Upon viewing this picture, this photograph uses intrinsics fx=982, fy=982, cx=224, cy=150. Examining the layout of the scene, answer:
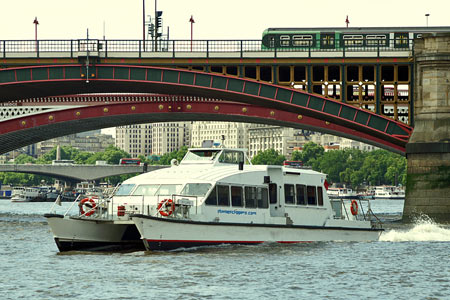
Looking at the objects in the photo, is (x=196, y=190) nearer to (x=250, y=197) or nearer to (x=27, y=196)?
(x=250, y=197)

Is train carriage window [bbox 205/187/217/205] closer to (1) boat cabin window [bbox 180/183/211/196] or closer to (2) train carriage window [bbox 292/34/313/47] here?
(1) boat cabin window [bbox 180/183/211/196]

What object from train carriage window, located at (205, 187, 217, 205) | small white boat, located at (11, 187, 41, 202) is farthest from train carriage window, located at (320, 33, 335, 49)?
small white boat, located at (11, 187, 41, 202)

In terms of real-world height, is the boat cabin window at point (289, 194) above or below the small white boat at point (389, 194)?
above

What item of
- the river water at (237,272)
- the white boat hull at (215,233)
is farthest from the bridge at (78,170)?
the white boat hull at (215,233)

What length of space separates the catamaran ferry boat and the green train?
24.1 m

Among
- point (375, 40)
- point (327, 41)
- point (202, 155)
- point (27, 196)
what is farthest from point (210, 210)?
point (27, 196)

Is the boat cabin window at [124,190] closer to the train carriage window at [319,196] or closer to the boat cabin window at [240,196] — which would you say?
the boat cabin window at [240,196]

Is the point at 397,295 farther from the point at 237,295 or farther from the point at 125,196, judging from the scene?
the point at 125,196

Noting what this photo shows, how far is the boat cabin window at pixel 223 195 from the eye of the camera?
1540 inches

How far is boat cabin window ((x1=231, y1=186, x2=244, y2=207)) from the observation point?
3972 cm

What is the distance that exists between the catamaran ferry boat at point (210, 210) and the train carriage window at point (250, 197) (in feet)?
0.13

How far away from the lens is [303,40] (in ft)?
219

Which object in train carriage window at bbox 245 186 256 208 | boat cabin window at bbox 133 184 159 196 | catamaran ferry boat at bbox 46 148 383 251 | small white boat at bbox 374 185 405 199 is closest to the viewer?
catamaran ferry boat at bbox 46 148 383 251

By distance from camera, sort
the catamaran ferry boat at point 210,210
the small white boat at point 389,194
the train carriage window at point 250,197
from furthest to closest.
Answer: the small white boat at point 389,194, the train carriage window at point 250,197, the catamaran ferry boat at point 210,210
